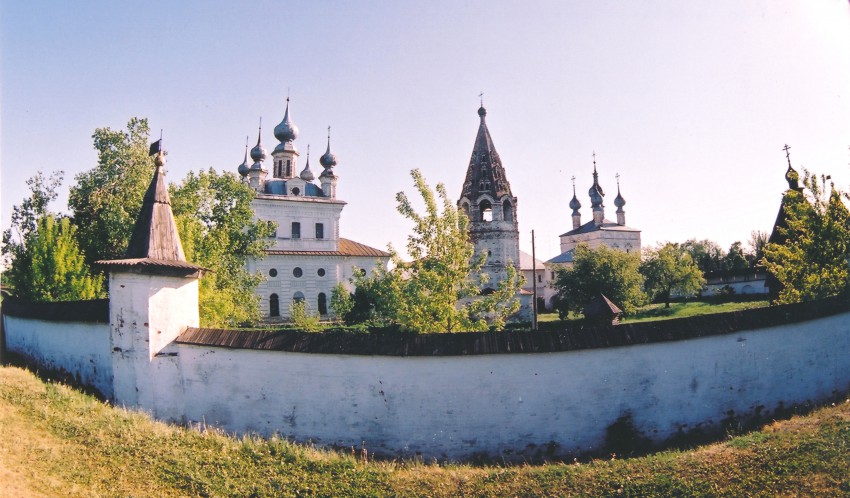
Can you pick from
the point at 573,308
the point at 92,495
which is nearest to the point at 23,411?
the point at 92,495

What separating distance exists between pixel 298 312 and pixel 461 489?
2375 cm

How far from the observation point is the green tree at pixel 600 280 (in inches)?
1208

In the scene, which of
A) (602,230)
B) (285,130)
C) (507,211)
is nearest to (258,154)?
(285,130)

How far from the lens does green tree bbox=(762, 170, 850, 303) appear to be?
12758mm

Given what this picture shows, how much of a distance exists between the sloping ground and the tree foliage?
4.02 m

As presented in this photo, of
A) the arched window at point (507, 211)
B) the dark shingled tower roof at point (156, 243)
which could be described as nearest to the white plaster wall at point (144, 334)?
the dark shingled tower roof at point (156, 243)

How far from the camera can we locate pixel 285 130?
129ft

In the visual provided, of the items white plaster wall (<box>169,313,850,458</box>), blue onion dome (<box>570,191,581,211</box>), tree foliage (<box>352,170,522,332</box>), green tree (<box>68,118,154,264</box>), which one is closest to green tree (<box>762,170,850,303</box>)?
white plaster wall (<box>169,313,850,458</box>)

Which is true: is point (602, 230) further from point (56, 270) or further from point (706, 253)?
point (56, 270)

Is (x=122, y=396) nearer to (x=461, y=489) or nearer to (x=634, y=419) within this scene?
(x=461, y=489)

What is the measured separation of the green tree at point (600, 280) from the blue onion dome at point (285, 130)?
22.0 meters

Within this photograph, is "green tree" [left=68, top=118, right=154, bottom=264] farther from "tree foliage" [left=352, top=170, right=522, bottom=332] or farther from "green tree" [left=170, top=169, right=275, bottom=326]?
"tree foliage" [left=352, top=170, right=522, bottom=332]

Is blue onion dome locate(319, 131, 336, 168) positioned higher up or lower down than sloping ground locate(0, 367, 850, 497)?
higher up

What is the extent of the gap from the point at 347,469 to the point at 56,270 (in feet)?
61.1
